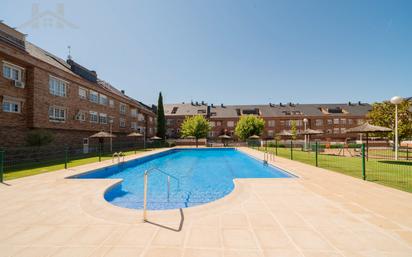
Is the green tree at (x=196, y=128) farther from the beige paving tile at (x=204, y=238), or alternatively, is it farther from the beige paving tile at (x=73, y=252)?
the beige paving tile at (x=73, y=252)

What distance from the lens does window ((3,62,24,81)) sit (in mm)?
17328

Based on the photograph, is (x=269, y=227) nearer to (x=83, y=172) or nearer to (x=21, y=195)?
(x=21, y=195)

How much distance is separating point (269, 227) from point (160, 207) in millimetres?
4115

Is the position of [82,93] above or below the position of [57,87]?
above

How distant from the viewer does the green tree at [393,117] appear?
79.4 feet

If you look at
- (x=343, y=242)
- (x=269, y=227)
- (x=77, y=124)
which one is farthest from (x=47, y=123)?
(x=343, y=242)

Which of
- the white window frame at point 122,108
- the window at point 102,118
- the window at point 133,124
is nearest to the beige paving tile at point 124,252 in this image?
the window at point 102,118

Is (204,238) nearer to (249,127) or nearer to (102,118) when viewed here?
(102,118)

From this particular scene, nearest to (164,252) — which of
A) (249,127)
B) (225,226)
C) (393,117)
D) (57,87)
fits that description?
(225,226)

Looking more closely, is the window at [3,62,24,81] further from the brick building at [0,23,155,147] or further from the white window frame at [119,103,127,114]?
the white window frame at [119,103,127,114]

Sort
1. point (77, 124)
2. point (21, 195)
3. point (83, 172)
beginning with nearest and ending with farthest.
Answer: point (21, 195) < point (83, 172) < point (77, 124)

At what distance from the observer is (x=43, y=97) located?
20125mm

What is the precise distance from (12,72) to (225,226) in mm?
23570

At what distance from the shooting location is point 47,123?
2048cm
